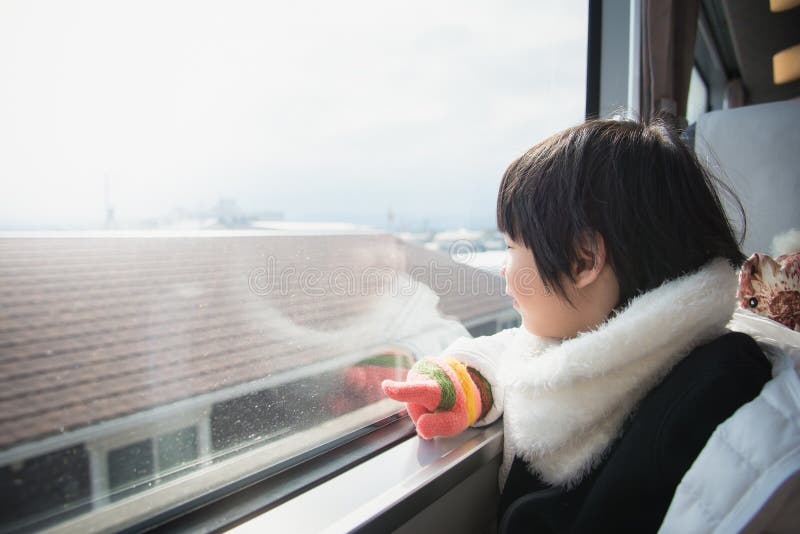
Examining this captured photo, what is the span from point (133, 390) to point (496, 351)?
0.70m

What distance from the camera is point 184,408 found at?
766 mm

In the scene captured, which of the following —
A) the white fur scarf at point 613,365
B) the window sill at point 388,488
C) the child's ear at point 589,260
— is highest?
the child's ear at point 589,260

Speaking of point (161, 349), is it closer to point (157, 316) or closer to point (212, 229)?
point (157, 316)

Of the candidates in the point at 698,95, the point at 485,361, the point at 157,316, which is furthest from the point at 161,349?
the point at 698,95

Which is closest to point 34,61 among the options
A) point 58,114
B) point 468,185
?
point 58,114

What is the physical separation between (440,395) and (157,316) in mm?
511

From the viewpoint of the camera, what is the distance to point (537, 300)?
87cm

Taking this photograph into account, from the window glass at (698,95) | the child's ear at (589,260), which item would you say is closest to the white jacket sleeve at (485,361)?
the child's ear at (589,260)

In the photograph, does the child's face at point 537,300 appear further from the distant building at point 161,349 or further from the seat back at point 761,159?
the seat back at point 761,159

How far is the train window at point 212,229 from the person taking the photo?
2.01 ft

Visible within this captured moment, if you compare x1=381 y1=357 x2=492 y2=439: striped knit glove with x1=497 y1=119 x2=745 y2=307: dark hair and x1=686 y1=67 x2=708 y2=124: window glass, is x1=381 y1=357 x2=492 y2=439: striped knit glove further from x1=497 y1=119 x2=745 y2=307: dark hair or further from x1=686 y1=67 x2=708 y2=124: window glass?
x1=686 y1=67 x2=708 y2=124: window glass

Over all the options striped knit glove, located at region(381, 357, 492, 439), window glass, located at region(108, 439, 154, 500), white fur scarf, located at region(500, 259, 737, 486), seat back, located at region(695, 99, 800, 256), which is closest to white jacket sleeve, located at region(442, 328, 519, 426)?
striped knit glove, located at region(381, 357, 492, 439)

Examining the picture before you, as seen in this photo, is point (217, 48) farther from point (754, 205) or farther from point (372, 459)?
point (754, 205)

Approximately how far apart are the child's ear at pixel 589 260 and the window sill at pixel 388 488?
1.31ft
